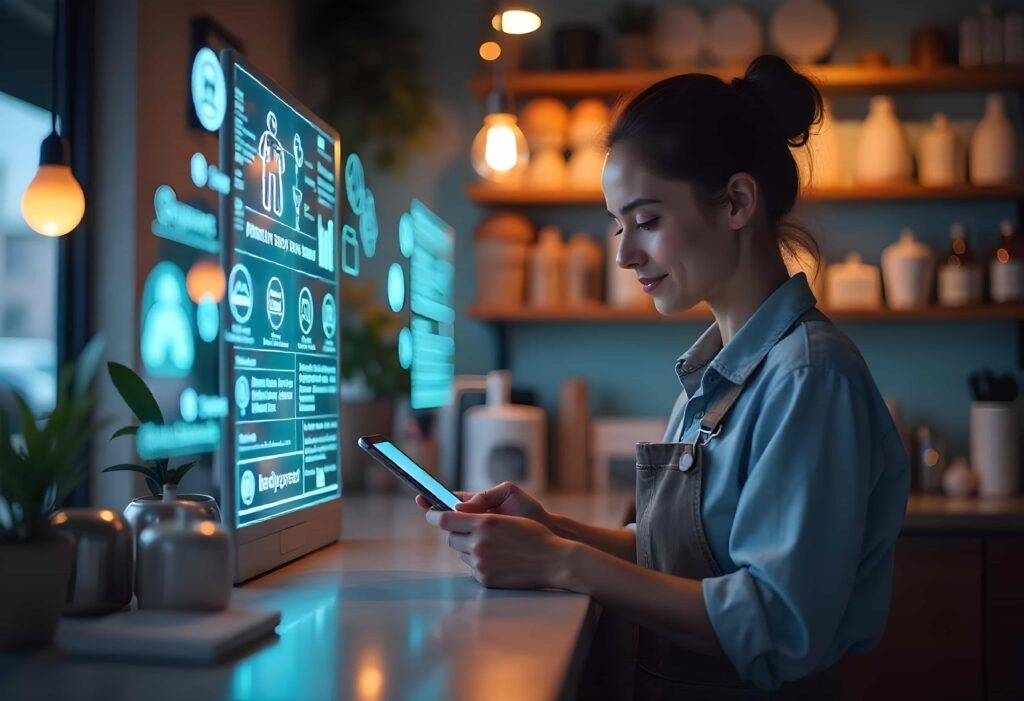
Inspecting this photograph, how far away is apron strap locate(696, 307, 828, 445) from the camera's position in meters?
1.21

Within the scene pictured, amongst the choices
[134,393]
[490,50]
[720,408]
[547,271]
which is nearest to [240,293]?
[134,393]

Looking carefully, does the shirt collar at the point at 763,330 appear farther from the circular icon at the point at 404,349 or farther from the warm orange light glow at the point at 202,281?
the circular icon at the point at 404,349

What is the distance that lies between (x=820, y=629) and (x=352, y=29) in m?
2.81

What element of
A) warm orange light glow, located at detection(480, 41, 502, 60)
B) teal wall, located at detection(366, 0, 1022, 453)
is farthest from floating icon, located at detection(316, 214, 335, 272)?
teal wall, located at detection(366, 0, 1022, 453)

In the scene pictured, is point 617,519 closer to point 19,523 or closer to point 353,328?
point 353,328

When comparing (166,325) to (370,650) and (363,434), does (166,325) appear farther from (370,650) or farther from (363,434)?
(370,650)

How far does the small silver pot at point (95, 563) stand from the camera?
99 cm

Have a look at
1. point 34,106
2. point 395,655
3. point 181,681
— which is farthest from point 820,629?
point 34,106

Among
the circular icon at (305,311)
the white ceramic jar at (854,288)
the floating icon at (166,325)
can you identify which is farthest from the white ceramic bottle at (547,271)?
the circular icon at (305,311)

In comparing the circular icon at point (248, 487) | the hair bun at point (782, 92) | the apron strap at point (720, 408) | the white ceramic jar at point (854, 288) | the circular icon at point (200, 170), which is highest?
the circular icon at point (200, 170)

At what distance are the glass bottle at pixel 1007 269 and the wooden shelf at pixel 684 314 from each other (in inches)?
1.8

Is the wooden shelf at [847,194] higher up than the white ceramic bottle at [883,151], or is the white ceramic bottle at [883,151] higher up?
the white ceramic bottle at [883,151]

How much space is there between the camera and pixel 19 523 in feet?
3.05

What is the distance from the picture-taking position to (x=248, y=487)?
4.31 feet
